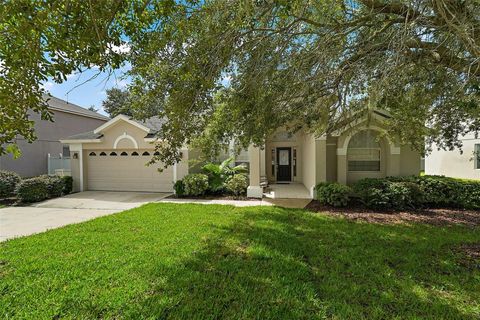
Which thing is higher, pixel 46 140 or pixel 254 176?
pixel 46 140

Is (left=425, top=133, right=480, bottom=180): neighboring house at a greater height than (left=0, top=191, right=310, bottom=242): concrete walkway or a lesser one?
greater

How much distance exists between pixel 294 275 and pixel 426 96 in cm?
555

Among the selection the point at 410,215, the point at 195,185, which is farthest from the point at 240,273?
the point at 195,185

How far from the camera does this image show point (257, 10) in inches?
171

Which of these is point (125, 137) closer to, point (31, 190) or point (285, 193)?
point (31, 190)

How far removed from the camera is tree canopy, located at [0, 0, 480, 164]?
3918 millimetres

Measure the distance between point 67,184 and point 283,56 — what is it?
43.0 feet

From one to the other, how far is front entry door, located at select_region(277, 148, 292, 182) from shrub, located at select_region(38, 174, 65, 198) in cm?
1186

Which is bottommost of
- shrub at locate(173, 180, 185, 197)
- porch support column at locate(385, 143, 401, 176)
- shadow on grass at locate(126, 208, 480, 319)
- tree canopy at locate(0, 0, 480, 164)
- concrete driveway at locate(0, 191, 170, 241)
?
concrete driveway at locate(0, 191, 170, 241)

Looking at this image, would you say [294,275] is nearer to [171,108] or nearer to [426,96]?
[171,108]

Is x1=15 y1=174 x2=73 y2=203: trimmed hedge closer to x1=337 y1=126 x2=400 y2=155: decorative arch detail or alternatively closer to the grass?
the grass

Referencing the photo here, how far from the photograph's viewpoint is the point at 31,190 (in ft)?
36.0

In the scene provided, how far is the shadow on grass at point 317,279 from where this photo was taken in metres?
3.25

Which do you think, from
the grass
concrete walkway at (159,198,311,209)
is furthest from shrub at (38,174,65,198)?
concrete walkway at (159,198,311,209)
